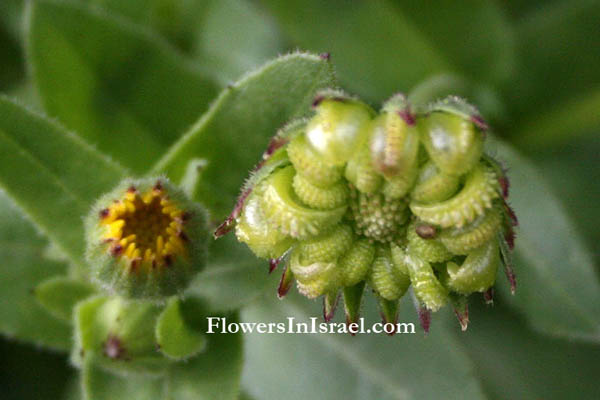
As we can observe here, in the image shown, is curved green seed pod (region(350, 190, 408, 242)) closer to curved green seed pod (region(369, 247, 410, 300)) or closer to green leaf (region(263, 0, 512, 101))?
curved green seed pod (region(369, 247, 410, 300))

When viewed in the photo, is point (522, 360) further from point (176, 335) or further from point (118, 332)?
point (118, 332)

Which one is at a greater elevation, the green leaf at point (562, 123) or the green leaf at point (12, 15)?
the green leaf at point (12, 15)

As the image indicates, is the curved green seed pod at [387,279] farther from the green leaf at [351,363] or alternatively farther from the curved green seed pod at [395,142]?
the green leaf at [351,363]

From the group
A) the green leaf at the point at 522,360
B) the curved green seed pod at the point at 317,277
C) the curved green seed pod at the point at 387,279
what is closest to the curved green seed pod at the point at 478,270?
the curved green seed pod at the point at 387,279

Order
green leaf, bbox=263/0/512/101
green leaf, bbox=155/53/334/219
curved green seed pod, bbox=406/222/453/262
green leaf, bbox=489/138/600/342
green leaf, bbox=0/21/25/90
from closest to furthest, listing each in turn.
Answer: curved green seed pod, bbox=406/222/453/262
green leaf, bbox=155/53/334/219
green leaf, bbox=489/138/600/342
green leaf, bbox=263/0/512/101
green leaf, bbox=0/21/25/90

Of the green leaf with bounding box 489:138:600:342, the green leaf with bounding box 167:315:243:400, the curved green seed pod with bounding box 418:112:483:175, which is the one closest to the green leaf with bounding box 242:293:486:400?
the green leaf with bounding box 489:138:600:342

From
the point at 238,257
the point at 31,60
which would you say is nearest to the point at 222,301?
the point at 238,257

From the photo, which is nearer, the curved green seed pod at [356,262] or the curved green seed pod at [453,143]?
the curved green seed pod at [453,143]
